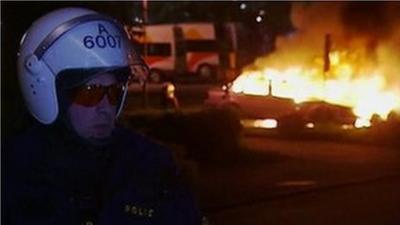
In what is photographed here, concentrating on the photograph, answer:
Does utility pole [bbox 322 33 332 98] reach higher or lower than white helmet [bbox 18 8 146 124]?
lower

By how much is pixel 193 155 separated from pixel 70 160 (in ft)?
25.2

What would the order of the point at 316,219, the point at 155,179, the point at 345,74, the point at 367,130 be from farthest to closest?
the point at 345,74
the point at 367,130
the point at 316,219
the point at 155,179

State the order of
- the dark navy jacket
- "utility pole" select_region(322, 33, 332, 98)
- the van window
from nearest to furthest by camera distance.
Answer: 1. the dark navy jacket
2. "utility pole" select_region(322, 33, 332, 98)
3. the van window

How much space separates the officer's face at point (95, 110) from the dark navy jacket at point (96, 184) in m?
0.03

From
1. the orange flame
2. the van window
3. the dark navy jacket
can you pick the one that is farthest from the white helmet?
the van window

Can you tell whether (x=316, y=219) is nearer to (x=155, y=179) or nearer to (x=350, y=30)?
(x=350, y=30)

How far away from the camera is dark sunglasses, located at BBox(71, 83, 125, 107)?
2.13m

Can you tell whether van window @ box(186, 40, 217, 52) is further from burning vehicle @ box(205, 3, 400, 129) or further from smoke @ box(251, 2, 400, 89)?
smoke @ box(251, 2, 400, 89)

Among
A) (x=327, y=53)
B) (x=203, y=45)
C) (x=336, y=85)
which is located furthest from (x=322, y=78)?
(x=203, y=45)

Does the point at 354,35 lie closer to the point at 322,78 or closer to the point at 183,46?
the point at 322,78

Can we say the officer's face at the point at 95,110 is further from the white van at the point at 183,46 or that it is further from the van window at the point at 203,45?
the van window at the point at 203,45

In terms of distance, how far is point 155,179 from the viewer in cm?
209

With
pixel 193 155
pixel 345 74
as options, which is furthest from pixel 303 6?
pixel 193 155

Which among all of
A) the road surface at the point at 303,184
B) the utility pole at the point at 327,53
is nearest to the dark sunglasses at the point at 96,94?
the road surface at the point at 303,184
